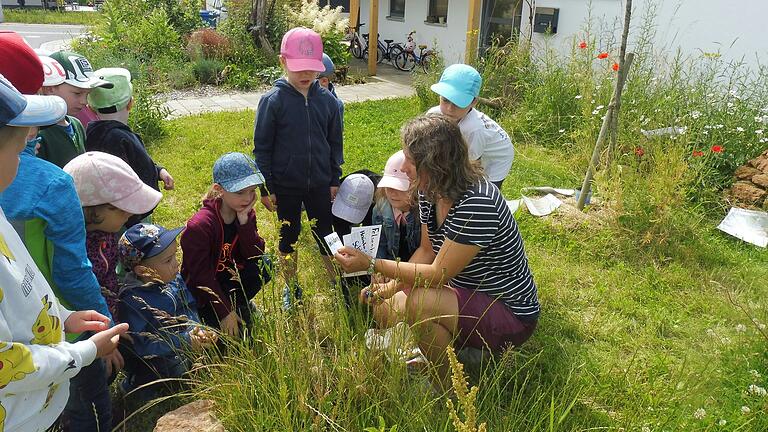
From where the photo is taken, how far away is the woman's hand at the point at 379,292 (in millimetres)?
2240

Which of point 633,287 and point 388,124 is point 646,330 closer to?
point 633,287

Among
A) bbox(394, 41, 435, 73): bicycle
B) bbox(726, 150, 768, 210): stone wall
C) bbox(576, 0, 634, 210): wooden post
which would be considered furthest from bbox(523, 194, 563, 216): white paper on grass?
bbox(394, 41, 435, 73): bicycle

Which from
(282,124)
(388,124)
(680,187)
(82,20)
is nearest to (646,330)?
(680,187)

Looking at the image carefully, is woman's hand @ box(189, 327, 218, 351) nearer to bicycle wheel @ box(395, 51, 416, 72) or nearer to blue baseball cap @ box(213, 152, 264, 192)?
blue baseball cap @ box(213, 152, 264, 192)

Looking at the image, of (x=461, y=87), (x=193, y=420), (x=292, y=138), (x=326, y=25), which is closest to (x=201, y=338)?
(x=193, y=420)

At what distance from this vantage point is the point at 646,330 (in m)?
3.26

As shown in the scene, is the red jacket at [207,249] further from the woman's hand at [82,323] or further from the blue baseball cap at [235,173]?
the woman's hand at [82,323]

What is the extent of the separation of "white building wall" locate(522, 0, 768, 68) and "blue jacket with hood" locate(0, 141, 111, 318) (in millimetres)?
7124

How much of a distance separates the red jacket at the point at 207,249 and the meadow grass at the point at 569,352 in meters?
0.34

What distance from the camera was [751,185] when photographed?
4.91 m

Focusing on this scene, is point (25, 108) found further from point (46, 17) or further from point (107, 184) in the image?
point (46, 17)

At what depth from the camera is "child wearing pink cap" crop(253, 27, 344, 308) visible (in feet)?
10.6

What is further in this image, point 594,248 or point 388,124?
point 388,124

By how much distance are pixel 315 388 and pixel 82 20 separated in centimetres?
2681
